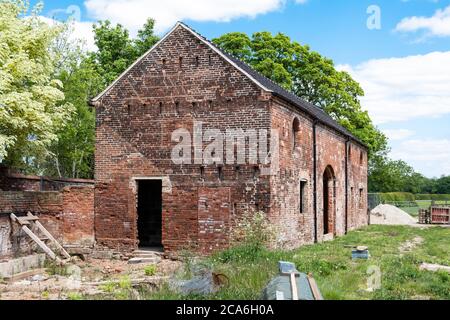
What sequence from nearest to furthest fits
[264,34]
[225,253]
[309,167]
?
[225,253], [309,167], [264,34]

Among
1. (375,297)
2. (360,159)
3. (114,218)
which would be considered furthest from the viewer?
(360,159)

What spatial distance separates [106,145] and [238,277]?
9.25 m

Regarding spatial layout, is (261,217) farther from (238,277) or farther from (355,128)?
(355,128)

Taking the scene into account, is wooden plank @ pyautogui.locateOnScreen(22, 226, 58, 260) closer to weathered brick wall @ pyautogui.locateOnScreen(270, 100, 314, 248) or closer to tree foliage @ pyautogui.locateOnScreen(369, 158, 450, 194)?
weathered brick wall @ pyautogui.locateOnScreen(270, 100, 314, 248)

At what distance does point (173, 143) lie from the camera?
17.9 m

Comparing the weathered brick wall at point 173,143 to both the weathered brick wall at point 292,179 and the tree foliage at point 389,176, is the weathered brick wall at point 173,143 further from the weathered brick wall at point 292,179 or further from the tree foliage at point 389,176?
the tree foliage at point 389,176

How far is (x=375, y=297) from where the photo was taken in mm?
10609

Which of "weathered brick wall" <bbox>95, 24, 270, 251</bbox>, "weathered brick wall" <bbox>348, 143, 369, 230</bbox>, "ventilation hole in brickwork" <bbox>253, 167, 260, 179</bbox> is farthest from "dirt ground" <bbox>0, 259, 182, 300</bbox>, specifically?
"weathered brick wall" <bbox>348, 143, 369, 230</bbox>

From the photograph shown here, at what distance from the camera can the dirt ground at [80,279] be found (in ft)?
38.8

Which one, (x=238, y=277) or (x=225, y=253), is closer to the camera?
(x=238, y=277)

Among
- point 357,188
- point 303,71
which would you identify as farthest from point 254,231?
point 303,71

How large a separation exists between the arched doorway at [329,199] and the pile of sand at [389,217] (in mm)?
14941

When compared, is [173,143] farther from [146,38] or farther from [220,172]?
[146,38]
